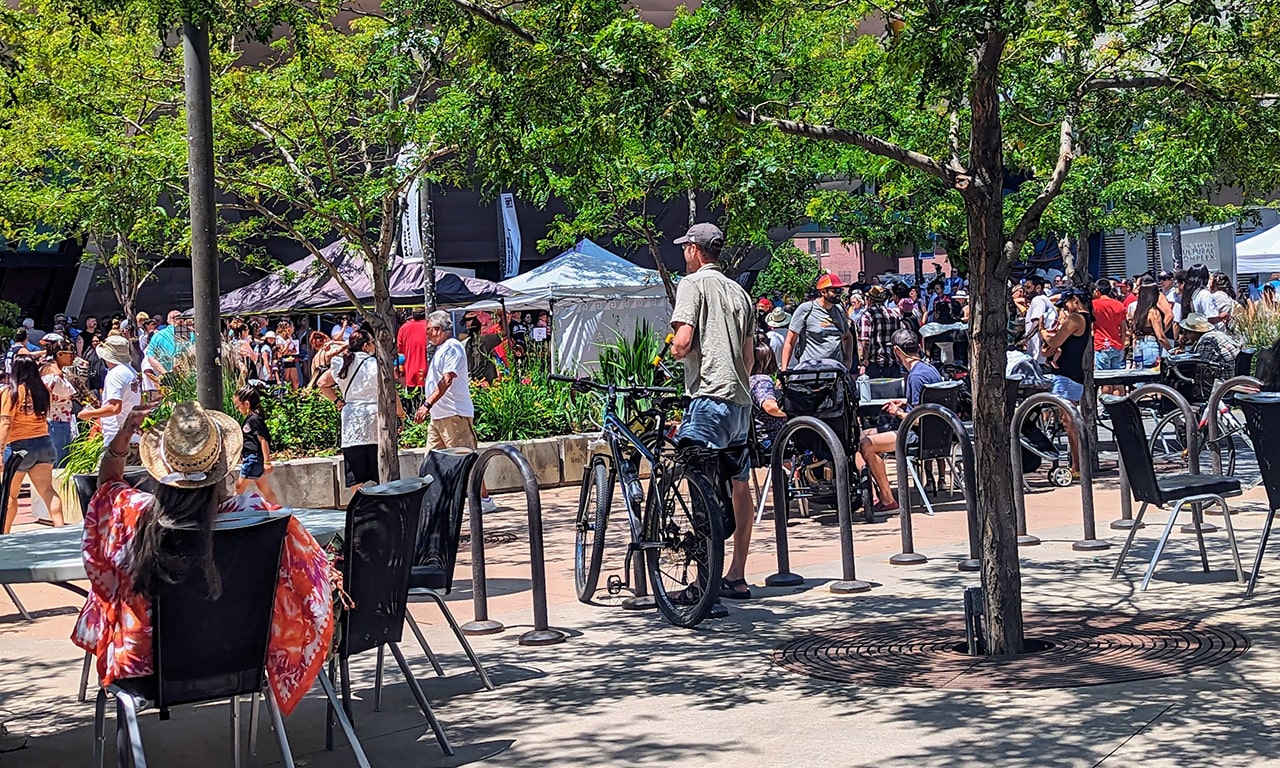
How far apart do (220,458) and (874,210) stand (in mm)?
10147

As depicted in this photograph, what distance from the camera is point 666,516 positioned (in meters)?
8.16

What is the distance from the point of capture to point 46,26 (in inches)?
554

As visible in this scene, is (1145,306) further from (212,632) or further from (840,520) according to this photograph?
(212,632)

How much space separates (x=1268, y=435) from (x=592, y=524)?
3.83m

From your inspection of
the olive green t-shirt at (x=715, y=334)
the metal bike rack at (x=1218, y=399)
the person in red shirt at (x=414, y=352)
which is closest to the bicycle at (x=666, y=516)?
the olive green t-shirt at (x=715, y=334)

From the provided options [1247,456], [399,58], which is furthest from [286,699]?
[1247,456]

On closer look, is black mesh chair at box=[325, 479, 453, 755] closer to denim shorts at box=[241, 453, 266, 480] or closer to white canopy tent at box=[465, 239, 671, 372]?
denim shorts at box=[241, 453, 266, 480]

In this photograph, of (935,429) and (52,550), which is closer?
(52,550)

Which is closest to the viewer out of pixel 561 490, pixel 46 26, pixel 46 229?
pixel 46 26

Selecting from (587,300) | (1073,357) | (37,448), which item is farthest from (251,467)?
(587,300)

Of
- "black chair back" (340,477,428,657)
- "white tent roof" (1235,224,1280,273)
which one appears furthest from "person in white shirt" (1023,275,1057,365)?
"black chair back" (340,477,428,657)

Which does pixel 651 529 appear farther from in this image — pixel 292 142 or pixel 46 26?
pixel 46 26

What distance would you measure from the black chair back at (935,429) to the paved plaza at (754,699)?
8.31 ft

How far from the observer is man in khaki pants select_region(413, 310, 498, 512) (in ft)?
42.1
